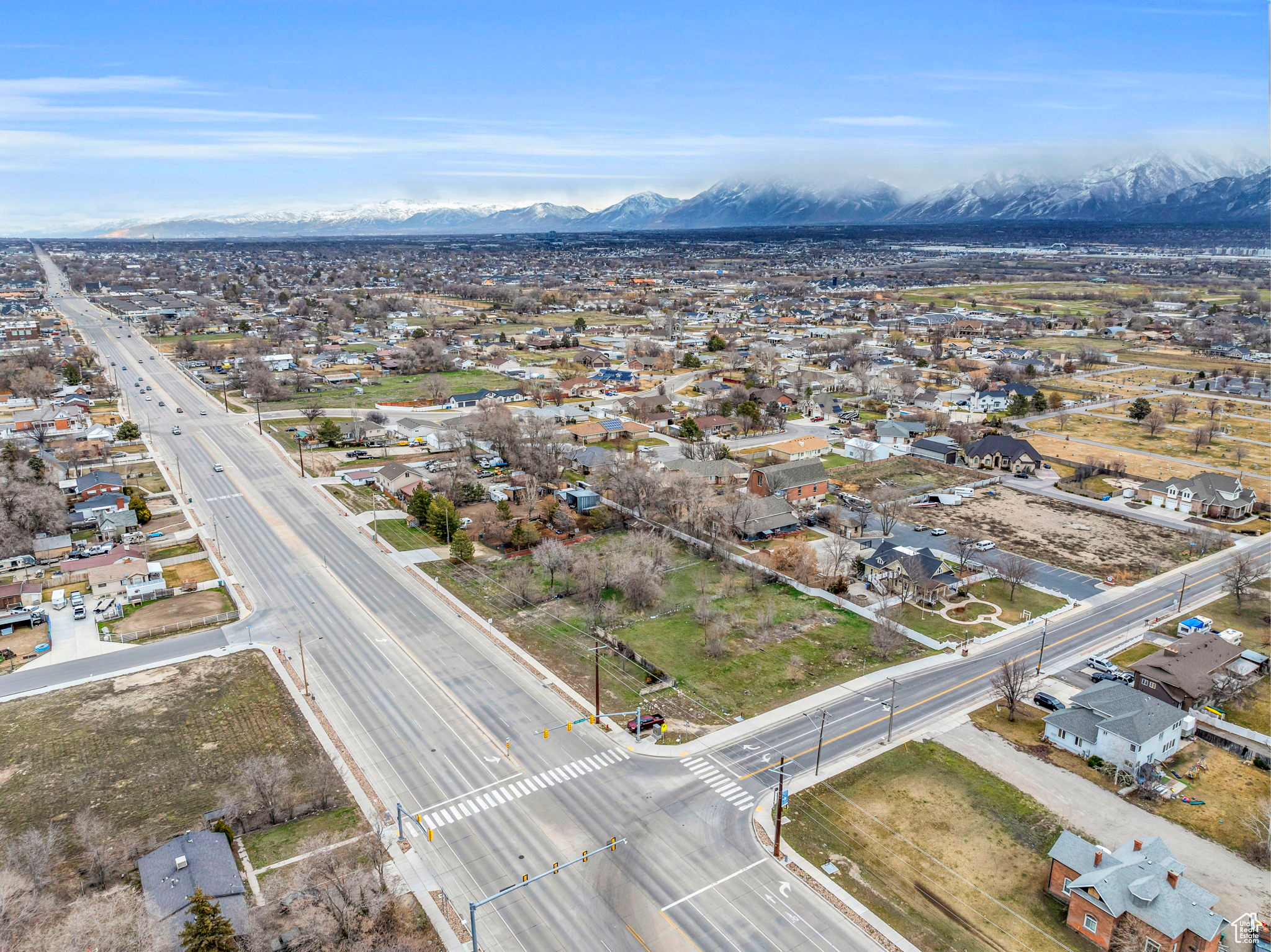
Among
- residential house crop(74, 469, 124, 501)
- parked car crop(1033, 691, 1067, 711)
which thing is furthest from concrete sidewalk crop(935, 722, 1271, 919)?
residential house crop(74, 469, 124, 501)

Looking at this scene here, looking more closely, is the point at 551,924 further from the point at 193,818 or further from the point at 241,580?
the point at 241,580

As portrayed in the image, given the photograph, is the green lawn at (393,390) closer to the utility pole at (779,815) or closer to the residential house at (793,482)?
the residential house at (793,482)

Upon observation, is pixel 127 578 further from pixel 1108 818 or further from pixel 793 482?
pixel 1108 818

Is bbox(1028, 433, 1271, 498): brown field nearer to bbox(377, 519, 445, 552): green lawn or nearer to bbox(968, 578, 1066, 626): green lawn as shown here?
bbox(968, 578, 1066, 626): green lawn

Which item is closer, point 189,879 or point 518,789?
point 189,879


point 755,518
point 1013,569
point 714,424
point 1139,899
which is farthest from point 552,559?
point 714,424

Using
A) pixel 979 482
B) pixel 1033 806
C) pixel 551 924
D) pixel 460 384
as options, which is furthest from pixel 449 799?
pixel 460 384

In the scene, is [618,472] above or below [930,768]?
above

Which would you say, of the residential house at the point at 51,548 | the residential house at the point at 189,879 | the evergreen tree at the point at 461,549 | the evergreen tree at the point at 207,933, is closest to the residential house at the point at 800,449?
the evergreen tree at the point at 461,549
